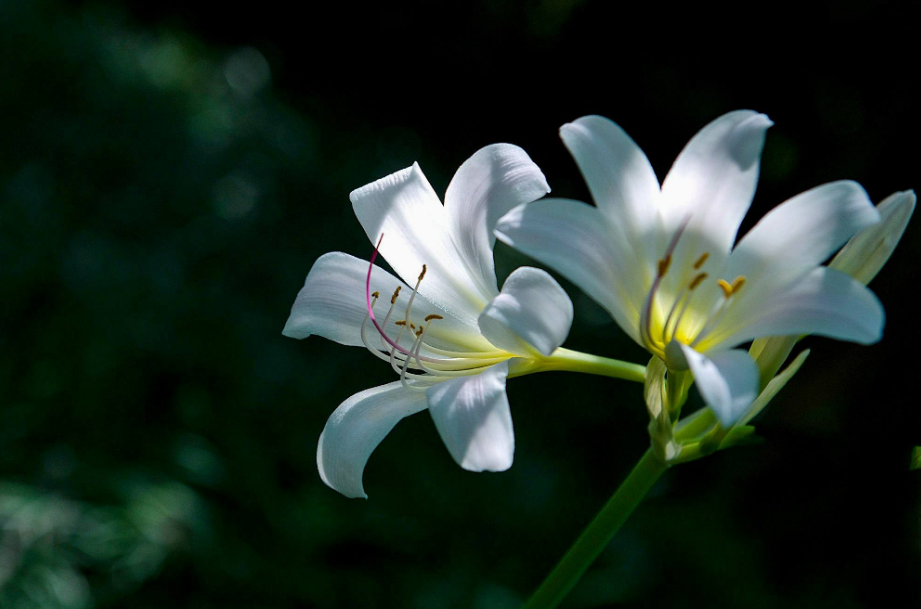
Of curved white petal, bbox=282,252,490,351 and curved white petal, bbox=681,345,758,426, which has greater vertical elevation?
curved white petal, bbox=282,252,490,351

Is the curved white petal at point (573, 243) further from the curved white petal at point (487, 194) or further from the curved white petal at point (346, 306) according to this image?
the curved white petal at point (346, 306)

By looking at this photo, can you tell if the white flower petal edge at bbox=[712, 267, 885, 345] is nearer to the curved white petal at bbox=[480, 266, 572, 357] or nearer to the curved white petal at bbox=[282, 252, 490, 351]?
the curved white petal at bbox=[480, 266, 572, 357]

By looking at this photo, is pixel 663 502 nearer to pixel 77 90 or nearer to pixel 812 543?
pixel 812 543

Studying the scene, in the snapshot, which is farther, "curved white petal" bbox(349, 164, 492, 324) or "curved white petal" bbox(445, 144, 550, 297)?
"curved white petal" bbox(349, 164, 492, 324)

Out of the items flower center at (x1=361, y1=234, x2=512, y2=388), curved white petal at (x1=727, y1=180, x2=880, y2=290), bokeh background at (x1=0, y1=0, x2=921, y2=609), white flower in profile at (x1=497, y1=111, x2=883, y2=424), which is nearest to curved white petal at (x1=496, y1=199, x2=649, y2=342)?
white flower in profile at (x1=497, y1=111, x2=883, y2=424)

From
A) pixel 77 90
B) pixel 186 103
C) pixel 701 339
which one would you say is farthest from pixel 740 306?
pixel 77 90

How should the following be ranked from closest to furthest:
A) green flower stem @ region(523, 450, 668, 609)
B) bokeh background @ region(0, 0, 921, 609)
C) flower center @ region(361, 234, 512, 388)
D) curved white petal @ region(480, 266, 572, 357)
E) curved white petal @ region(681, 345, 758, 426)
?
curved white petal @ region(681, 345, 758, 426)
curved white petal @ region(480, 266, 572, 357)
green flower stem @ region(523, 450, 668, 609)
flower center @ region(361, 234, 512, 388)
bokeh background @ region(0, 0, 921, 609)
